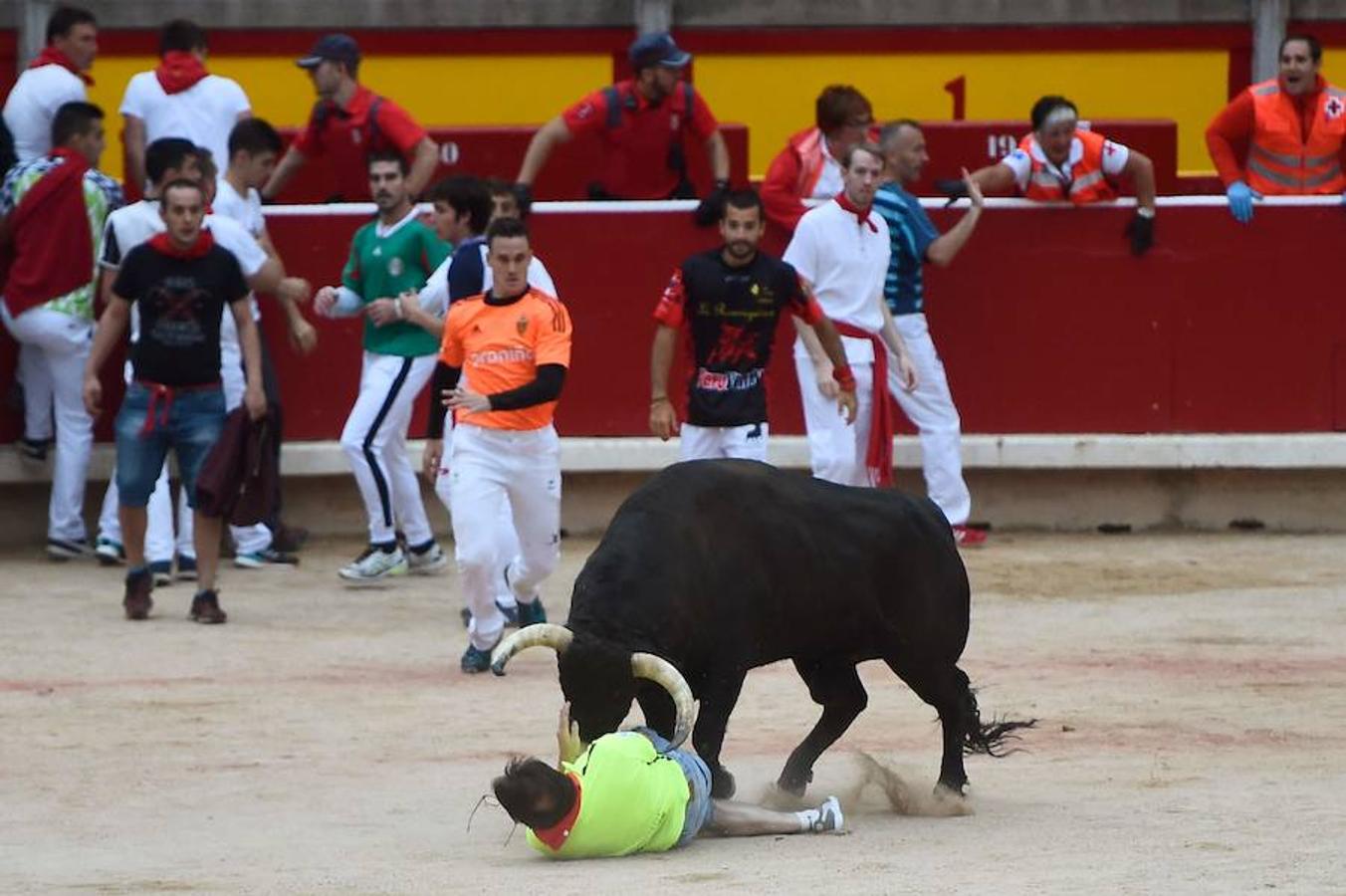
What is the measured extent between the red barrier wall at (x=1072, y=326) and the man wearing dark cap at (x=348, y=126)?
2.70 ft

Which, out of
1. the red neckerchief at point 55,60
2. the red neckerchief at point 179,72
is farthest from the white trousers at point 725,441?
the red neckerchief at point 55,60

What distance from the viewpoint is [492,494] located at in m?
9.52

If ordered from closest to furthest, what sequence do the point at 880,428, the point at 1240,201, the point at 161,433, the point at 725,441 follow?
1. the point at 725,441
2. the point at 161,433
3. the point at 880,428
4. the point at 1240,201

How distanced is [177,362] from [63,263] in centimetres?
205

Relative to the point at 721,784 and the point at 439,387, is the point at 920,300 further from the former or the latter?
the point at 721,784

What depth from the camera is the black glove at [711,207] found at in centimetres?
1281

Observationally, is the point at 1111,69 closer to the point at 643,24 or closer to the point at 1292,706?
the point at 643,24

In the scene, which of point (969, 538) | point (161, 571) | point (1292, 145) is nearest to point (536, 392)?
point (161, 571)

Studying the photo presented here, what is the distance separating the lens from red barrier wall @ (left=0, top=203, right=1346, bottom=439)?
44.0 feet

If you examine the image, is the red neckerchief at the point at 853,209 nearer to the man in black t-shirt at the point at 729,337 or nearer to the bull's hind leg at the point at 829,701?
the man in black t-shirt at the point at 729,337

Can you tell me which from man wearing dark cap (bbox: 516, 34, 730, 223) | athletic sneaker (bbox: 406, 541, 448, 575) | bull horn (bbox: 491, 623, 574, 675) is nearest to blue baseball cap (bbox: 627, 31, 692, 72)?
man wearing dark cap (bbox: 516, 34, 730, 223)

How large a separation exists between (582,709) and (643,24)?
1078 centimetres

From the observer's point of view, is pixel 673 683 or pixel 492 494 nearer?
pixel 673 683

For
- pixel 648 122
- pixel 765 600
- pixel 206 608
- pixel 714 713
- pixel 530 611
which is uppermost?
pixel 648 122
